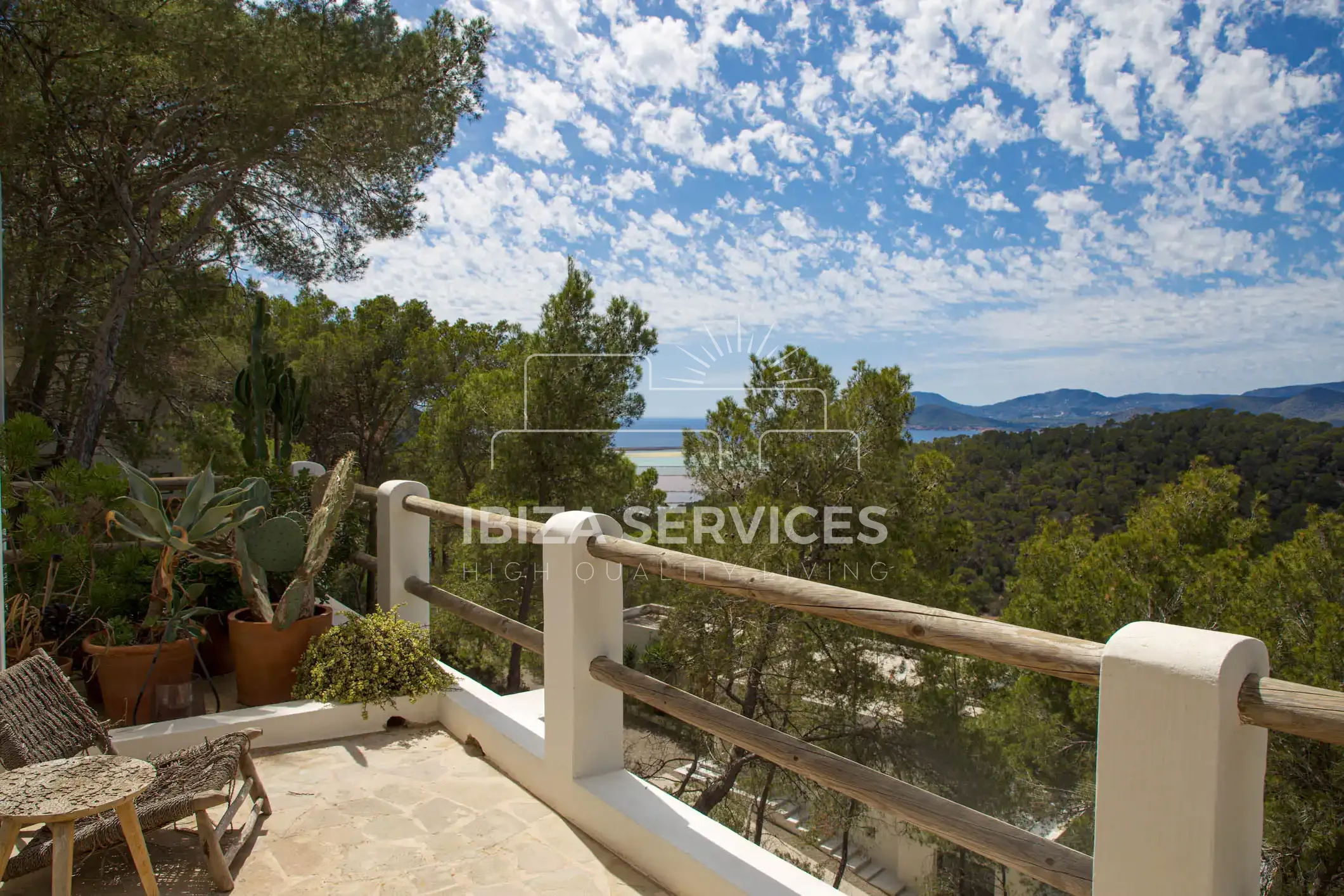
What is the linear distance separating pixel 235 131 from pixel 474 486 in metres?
5.49

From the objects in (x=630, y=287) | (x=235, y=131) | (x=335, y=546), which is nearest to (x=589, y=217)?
(x=630, y=287)

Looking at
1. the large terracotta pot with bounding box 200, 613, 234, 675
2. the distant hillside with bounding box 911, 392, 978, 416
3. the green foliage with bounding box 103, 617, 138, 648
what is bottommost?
the large terracotta pot with bounding box 200, 613, 234, 675

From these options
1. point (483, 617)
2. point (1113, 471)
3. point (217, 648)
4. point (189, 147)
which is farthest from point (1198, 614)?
point (189, 147)

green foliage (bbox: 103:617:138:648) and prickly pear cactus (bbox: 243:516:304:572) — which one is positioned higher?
prickly pear cactus (bbox: 243:516:304:572)

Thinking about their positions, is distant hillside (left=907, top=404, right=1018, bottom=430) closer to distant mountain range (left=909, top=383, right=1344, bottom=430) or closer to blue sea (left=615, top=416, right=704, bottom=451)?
distant mountain range (left=909, top=383, right=1344, bottom=430)

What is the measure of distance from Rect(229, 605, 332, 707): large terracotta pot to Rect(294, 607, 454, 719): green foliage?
0.07m

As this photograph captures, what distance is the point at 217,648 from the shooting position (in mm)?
3703

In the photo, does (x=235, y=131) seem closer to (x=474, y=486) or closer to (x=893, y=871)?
(x=474, y=486)

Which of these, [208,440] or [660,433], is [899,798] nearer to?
[660,433]

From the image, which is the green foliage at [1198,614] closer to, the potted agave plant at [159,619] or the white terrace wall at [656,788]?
the white terrace wall at [656,788]

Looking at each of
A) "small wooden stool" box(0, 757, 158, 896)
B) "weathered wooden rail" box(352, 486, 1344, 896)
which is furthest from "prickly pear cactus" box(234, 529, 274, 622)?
"weathered wooden rail" box(352, 486, 1344, 896)

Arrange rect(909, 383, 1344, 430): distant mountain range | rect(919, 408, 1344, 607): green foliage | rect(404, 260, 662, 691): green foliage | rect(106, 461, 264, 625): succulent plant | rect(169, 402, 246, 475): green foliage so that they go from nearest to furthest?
rect(106, 461, 264, 625): succulent plant
rect(169, 402, 246, 475): green foliage
rect(404, 260, 662, 691): green foliage
rect(919, 408, 1344, 607): green foliage
rect(909, 383, 1344, 430): distant mountain range

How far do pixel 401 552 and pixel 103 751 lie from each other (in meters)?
1.51

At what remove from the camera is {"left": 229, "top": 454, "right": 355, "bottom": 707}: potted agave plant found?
124 inches
